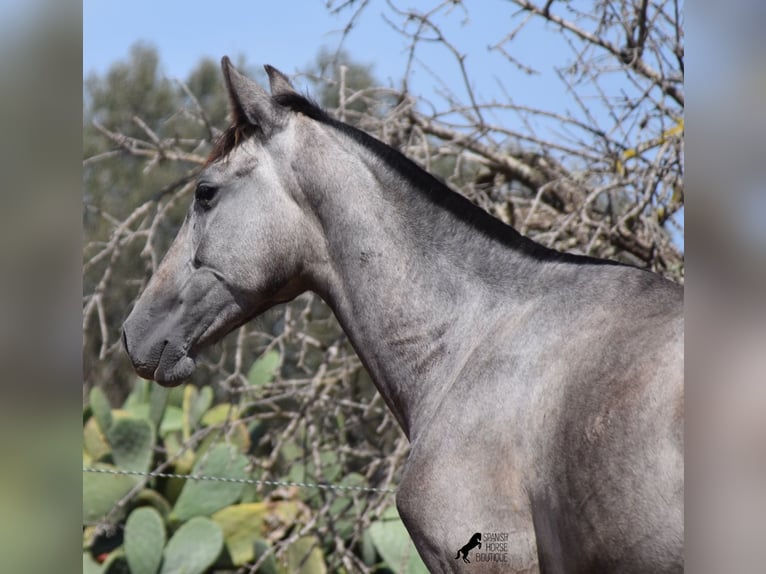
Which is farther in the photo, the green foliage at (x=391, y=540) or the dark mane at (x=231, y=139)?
the green foliage at (x=391, y=540)

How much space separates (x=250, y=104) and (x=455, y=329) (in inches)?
35.0

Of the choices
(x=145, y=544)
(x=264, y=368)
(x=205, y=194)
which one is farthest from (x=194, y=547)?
(x=205, y=194)

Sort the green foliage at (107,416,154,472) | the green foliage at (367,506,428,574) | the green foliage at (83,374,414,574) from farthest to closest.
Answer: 1. the green foliage at (107,416,154,472)
2. the green foliage at (83,374,414,574)
3. the green foliage at (367,506,428,574)

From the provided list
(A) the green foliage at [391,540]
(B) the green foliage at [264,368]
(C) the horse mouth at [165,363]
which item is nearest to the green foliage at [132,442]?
(B) the green foliage at [264,368]

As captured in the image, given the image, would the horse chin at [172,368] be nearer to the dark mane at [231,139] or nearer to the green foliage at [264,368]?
the dark mane at [231,139]

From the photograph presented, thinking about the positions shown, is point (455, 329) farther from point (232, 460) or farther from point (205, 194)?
point (232, 460)

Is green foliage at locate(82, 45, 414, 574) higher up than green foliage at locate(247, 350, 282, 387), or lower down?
lower down

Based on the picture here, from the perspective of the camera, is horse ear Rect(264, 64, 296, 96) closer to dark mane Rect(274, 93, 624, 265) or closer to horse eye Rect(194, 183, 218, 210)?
dark mane Rect(274, 93, 624, 265)

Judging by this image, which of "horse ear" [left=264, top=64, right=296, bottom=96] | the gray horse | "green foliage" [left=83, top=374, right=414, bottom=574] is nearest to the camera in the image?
the gray horse

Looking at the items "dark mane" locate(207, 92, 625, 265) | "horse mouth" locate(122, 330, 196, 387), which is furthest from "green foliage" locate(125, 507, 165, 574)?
"dark mane" locate(207, 92, 625, 265)

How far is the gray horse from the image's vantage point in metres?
1.83
